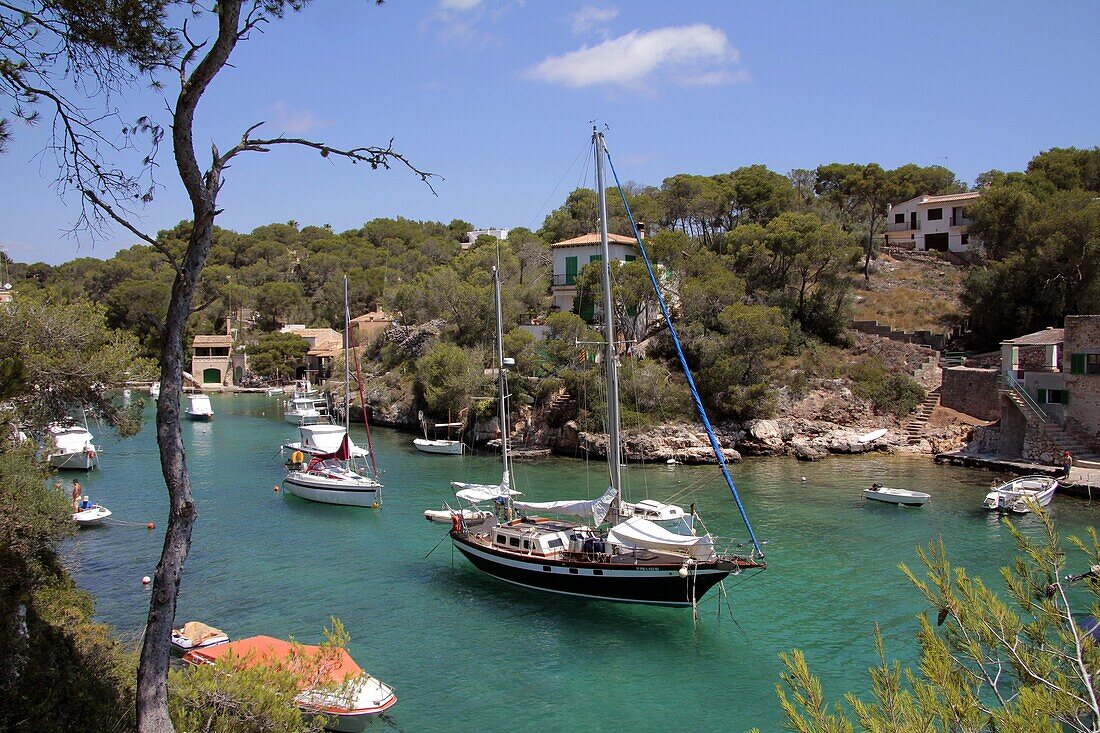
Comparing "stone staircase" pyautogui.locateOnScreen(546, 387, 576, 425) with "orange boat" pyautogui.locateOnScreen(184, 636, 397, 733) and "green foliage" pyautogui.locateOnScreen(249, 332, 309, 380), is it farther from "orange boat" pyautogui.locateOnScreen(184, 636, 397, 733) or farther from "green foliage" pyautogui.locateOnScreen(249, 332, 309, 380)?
"green foliage" pyautogui.locateOnScreen(249, 332, 309, 380)

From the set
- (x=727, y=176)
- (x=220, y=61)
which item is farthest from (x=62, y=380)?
(x=727, y=176)

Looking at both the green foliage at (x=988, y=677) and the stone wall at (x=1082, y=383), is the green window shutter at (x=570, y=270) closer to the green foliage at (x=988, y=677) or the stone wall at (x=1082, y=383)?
the stone wall at (x=1082, y=383)

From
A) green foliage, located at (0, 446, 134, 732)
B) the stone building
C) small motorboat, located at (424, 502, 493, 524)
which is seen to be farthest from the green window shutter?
the stone building

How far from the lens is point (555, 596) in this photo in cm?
2192

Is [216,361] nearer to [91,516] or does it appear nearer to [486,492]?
[91,516]

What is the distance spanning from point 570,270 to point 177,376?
50387 millimetres

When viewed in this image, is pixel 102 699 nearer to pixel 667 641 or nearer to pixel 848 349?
pixel 667 641

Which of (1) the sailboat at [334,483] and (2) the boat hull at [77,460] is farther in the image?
(2) the boat hull at [77,460]

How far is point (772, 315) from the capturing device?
154 ft

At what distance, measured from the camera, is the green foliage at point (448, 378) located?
48.1 metres

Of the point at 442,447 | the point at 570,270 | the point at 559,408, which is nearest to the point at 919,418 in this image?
the point at 559,408

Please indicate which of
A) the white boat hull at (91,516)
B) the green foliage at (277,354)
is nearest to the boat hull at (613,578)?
the white boat hull at (91,516)

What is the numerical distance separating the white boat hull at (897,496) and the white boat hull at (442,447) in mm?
21516

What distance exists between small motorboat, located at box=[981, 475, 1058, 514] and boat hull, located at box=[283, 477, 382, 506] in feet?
75.6
